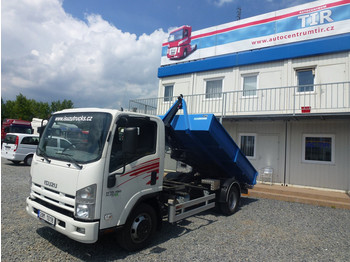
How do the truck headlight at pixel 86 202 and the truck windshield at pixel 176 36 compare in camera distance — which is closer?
the truck headlight at pixel 86 202

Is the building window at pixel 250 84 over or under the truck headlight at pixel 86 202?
over

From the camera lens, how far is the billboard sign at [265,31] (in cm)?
968

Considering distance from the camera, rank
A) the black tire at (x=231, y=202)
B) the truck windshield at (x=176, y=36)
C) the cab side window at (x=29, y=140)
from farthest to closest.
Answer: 1. the truck windshield at (x=176, y=36)
2. the cab side window at (x=29, y=140)
3. the black tire at (x=231, y=202)

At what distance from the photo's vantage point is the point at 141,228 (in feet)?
13.1

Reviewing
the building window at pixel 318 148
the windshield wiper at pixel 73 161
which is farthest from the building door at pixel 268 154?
the windshield wiper at pixel 73 161

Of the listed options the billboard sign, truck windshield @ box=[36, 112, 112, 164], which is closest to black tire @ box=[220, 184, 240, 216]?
truck windshield @ box=[36, 112, 112, 164]

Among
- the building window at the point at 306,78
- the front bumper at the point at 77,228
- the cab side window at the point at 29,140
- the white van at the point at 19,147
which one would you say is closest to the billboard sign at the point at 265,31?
the building window at the point at 306,78

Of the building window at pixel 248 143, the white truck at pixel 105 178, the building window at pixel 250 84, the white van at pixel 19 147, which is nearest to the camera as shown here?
the white truck at pixel 105 178

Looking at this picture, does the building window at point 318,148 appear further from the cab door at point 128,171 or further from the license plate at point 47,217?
the license plate at point 47,217

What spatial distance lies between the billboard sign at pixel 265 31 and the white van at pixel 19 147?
907 cm

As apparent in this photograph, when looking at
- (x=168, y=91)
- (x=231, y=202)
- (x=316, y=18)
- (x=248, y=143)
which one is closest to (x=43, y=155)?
(x=231, y=202)

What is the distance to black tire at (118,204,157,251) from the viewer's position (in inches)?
148

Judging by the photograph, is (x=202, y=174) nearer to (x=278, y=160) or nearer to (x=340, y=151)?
(x=278, y=160)

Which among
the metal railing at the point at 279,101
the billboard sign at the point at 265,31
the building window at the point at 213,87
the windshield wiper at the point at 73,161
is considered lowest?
the windshield wiper at the point at 73,161
